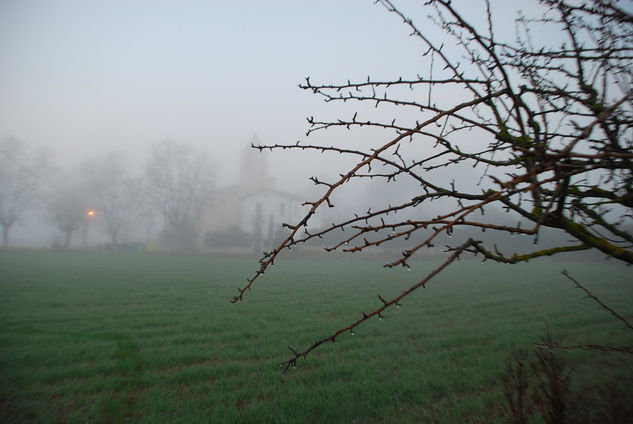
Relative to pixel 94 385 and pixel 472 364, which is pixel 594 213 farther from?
pixel 94 385

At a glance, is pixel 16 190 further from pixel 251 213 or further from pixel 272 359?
pixel 272 359

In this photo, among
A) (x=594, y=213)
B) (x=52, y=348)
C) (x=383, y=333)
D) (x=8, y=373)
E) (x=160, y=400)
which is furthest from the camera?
(x=383, y=333)

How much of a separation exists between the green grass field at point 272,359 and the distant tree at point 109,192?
48.4 metres

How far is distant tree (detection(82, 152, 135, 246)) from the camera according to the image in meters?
51.6

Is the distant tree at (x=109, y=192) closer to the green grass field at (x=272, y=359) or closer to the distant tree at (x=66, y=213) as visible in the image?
the distant tree at (x=66, y=213)

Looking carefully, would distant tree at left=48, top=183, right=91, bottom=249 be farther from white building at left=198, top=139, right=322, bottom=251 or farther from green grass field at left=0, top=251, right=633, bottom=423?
green grass field at left=0, top=251, right=633, bottom=423

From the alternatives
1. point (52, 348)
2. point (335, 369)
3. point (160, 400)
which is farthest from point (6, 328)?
point (335, 369)

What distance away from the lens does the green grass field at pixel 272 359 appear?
125 inches

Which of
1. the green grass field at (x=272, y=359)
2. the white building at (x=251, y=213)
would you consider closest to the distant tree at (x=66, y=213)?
the white building at (x=251, y=213)

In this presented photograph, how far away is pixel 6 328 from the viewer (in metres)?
6.02

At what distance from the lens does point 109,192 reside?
5353 centimetres

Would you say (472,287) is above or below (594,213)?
below

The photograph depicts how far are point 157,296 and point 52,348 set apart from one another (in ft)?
17.3

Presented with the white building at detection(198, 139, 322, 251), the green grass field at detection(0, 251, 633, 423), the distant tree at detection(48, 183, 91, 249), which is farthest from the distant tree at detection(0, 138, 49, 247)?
the green grass field at detection(0, 251, 633, 423)
